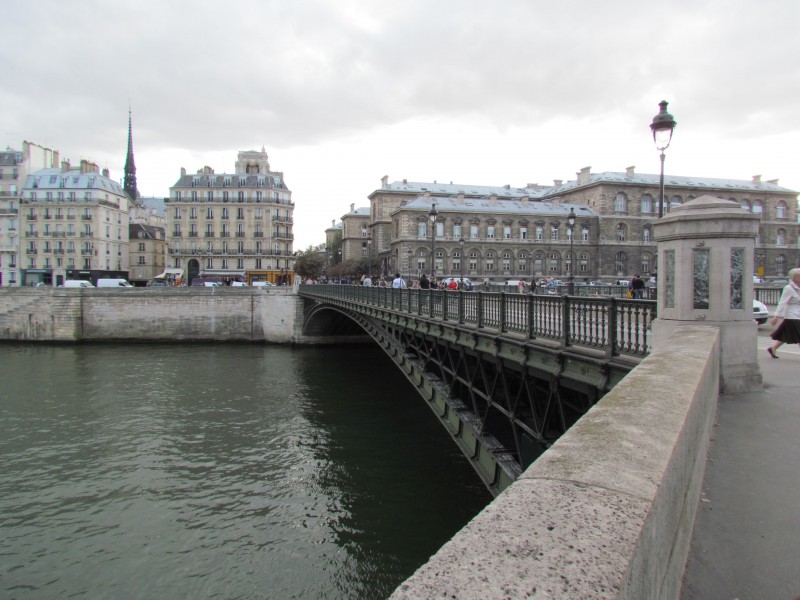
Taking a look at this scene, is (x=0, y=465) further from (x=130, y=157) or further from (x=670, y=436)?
(x=130, y=157)

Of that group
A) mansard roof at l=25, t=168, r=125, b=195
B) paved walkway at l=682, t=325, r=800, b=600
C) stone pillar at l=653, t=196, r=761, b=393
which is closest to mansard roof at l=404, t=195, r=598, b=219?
mansard roof at l=25, t=168, r=125, b=195

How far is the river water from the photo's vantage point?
10.5 meters

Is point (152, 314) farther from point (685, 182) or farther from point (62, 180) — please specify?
point (685, 182)

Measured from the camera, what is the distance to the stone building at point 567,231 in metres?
67.8

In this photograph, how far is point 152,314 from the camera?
149ft

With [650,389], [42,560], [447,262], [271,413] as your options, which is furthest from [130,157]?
[650,389]

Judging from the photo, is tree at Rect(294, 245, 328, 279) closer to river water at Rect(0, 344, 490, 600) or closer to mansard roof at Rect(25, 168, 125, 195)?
mansard roof at Rect(25, 168, 125, 195)

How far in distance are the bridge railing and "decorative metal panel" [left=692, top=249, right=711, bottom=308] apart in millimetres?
495

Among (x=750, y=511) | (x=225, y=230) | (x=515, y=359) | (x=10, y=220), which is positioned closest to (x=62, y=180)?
(x=10, y=220)

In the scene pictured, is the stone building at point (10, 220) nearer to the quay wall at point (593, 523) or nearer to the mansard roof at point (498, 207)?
the mansard roof at point (498, 207)

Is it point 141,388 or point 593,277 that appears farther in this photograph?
point 593,277

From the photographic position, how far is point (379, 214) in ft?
265

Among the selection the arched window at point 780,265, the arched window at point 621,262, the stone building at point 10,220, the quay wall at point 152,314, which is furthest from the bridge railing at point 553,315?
the arched window at point 780,265

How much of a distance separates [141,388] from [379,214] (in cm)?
5794
